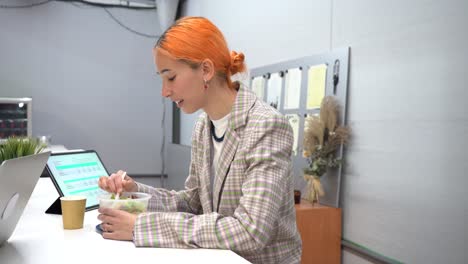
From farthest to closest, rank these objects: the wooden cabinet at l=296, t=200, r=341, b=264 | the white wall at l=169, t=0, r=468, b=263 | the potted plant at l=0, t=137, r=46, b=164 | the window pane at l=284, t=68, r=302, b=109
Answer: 1. the window pane at l=284, t=68, r=302, b=109
2. the wooden cabinet at l=296, t=200, r=341, b=264
3. the white wall at l=169, t=0, r=468, b=263
4. the potted plant at l=0, t=137, r=46, b=164

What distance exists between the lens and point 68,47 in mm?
4594

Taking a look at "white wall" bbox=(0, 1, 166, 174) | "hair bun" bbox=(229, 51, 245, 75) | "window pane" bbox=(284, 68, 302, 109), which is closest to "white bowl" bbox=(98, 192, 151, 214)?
"hair bun" bbox=(229, 51, 245, 75)

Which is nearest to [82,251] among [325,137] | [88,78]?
[325,137]

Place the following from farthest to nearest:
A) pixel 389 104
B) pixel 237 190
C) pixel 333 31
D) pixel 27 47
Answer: pixel 27 47
pixel 333 31
pixel 389 104
pixel 237 190

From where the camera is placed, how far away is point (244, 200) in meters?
1.02

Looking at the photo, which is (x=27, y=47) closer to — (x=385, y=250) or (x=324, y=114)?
(x=324, y=114)

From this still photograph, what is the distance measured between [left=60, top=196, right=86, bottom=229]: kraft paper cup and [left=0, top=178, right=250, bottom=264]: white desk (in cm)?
2

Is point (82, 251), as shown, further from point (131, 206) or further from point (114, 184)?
point (114, 184)

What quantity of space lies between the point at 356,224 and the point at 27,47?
381 cm

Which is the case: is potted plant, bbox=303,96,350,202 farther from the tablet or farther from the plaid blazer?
the tablet

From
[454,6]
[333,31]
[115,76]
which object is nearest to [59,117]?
[115,76]

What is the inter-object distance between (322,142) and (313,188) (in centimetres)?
22

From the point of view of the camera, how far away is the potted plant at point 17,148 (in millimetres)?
924

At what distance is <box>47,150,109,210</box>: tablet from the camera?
1.28 metres
